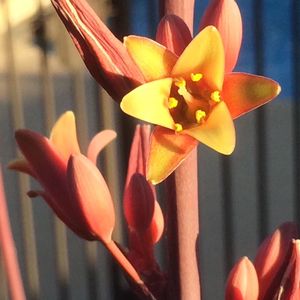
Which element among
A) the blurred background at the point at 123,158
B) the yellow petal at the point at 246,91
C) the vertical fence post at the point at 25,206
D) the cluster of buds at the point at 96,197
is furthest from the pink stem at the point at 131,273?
the vertical fence post at the point at 25,206

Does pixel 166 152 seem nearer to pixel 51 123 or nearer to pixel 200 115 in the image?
pixel 200 115

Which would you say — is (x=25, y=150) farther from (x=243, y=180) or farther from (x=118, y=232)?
(x=243, y=180)

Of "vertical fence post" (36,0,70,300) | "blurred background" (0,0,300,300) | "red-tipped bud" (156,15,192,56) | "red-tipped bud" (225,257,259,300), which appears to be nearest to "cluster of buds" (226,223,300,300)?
"red-tipped bud" (225,257,259,300)

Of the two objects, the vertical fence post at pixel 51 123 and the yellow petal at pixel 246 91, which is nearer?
the yellow petal at pixel 246 91

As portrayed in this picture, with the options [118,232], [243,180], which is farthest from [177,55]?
[243,180]

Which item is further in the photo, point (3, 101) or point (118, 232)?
point (3, 101)

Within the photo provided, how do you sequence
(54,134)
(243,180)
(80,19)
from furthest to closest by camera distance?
(243,180), (54,134), (80,19)

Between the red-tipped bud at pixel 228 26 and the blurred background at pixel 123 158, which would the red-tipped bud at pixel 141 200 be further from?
the blurred background at pixel 123 158

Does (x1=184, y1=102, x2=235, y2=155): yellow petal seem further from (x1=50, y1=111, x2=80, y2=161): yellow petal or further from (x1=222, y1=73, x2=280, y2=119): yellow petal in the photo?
(x1=50, y1=111, x2=80, y2=161): yellow petal
